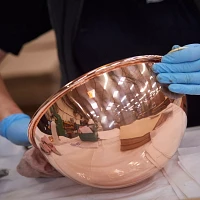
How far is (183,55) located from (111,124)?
0.15m

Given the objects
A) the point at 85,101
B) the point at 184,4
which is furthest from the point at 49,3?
the point at 85,101

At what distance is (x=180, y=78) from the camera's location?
632 millimetres

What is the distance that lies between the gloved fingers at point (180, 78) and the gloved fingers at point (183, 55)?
0.02 metres

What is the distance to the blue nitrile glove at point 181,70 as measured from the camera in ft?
2.00

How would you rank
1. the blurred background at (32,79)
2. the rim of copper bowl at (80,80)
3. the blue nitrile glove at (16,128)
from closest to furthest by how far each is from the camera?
the rim of copper bowl at (80,80) < the blue nitrile glove at (16,128) < the blurred background at (32,79)

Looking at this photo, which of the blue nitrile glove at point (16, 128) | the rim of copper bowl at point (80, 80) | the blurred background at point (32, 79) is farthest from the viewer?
the blurred background at point (32, 79)

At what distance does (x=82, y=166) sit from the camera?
0.62m

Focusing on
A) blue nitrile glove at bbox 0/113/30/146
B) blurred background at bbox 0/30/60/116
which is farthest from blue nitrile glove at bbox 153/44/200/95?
blurred background at bbox 0/30/60/116

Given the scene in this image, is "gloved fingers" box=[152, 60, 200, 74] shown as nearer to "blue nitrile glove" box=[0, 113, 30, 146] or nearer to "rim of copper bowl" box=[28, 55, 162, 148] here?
"rim of copper bowl" box=[28, 55, 162, 148]

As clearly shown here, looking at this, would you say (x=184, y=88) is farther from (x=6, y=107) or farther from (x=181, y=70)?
(x=6, y=107)

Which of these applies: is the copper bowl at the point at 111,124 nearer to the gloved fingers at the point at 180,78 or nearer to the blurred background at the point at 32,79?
the gloved fingers at the point at 180,78

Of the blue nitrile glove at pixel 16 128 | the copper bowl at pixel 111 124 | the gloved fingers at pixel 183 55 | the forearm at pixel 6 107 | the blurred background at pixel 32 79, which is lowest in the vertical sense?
the blurred background at pixel 32 79

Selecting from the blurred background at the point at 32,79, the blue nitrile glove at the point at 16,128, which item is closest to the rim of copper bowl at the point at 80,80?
the blue nitrile glove at the point at 16,128

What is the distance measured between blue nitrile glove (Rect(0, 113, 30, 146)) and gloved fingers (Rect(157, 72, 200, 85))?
0.30m
